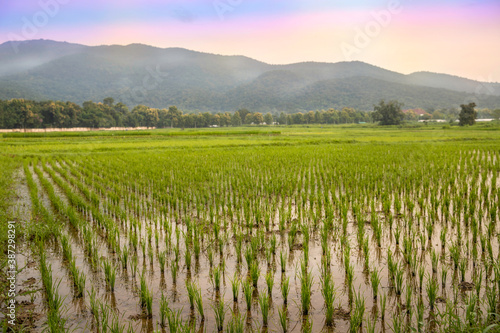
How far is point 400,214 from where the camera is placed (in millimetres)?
7418

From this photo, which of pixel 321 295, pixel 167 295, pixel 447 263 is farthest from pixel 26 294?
pixel 447 263

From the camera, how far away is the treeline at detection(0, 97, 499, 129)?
240 feet

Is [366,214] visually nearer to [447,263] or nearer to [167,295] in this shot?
[447,263]

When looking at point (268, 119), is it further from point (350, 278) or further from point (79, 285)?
point (79, 285)

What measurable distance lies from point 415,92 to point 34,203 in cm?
19474

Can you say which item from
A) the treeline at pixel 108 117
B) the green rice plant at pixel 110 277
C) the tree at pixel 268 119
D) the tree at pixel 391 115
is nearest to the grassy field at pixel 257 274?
the green rice plant at pixel 110 277

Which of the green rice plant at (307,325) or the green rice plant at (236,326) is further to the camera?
the green rice plant at (307,325)

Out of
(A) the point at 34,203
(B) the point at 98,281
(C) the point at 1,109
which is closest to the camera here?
(B) the point at 98,281

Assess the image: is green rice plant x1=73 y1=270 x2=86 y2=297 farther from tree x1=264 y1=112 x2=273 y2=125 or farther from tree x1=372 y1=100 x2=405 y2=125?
tree x1=264 y1=112 x2=273 y2=125

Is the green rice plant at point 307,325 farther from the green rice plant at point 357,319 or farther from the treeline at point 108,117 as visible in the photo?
the treeline at point 108,117

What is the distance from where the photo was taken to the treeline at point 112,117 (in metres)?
73.1

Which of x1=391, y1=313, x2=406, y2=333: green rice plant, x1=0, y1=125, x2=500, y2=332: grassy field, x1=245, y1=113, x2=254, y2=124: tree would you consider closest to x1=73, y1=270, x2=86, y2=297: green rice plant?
x1=0, y1=125, x2=500, y2=332: grassy field

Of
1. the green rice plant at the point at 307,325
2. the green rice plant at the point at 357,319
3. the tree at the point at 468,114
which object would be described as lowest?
the green rice plant at the point at 307,325

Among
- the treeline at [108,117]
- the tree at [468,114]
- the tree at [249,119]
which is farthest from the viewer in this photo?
the tree at [249,119]
